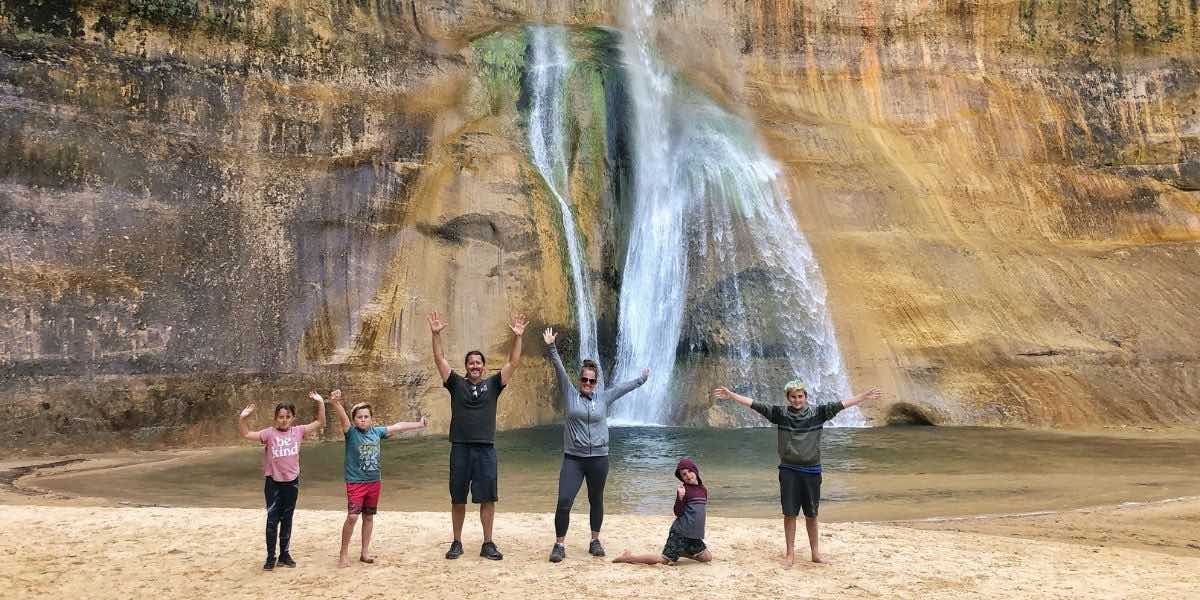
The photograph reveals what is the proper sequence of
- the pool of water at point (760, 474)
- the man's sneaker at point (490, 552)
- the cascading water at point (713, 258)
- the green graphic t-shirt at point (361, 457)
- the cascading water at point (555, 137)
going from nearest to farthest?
the green graphic t-shirt at point (361, 457), the man's sneaker at point (490, 552), the pool of water at point (760, 474), the cascading water at point (713, 258), the cascading water at point (555, 137)

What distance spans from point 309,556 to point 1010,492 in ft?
27.7

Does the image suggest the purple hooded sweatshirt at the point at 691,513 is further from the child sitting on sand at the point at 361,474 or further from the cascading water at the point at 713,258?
the cascading water at the point at 713,258

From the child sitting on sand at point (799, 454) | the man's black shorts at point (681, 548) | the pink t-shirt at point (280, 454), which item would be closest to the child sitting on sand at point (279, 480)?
the pink t-shirt at point (280, 454)

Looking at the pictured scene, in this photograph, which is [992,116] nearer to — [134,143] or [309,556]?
[134,143]

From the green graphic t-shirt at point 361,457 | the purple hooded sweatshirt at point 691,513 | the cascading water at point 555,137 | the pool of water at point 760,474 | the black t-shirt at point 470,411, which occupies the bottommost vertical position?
the pool of water at point 760,474

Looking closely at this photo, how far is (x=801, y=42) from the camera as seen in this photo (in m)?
27.3

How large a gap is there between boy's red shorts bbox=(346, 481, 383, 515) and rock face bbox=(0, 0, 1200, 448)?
11537mm

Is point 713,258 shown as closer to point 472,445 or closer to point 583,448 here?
point 583,448

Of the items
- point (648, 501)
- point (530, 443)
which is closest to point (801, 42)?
point (530, 443)

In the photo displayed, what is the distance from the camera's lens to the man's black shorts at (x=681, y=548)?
7.46 metres

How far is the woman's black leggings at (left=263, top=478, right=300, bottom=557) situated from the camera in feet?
23.5

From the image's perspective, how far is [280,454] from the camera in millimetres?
7195

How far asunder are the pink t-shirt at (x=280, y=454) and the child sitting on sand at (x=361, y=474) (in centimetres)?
39

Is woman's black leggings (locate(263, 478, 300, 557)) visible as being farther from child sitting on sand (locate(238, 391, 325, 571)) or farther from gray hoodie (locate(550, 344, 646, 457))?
gray hoodie (locate(550, 344, 646, 457))
